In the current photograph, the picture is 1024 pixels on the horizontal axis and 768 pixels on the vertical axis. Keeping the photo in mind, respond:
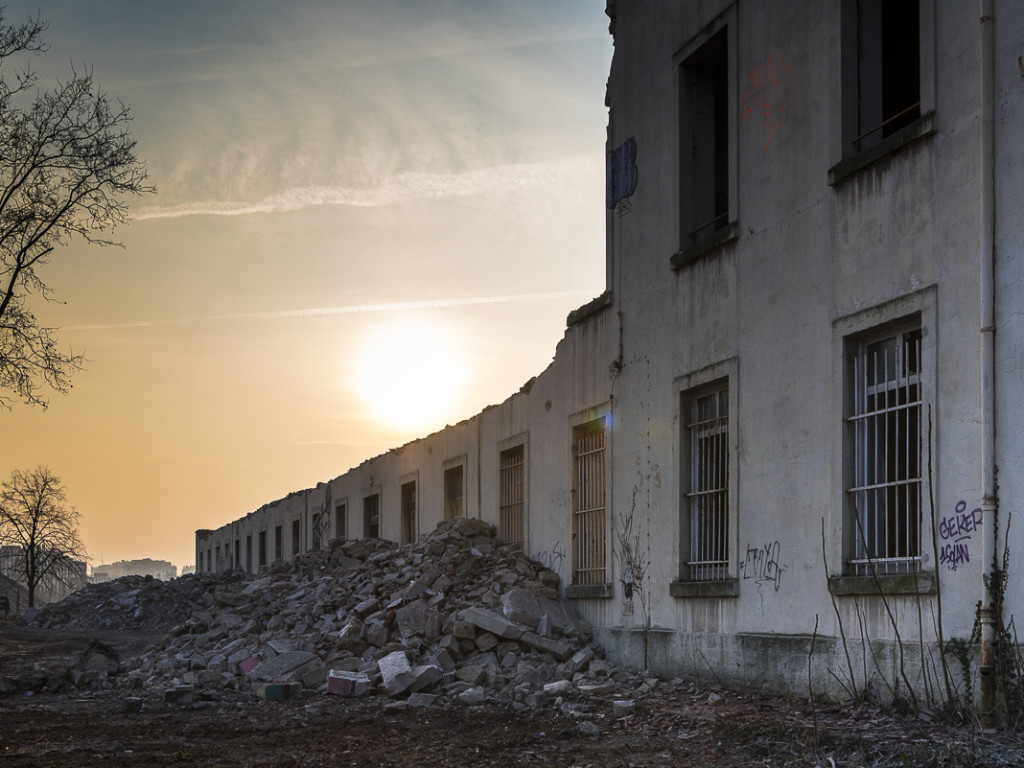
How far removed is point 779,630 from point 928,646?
2004mm

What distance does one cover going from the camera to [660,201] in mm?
12562

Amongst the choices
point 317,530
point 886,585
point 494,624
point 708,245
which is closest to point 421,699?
point 494,624

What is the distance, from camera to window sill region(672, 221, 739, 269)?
1080 cm

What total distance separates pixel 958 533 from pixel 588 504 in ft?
23.3

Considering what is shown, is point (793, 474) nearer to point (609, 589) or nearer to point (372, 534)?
point (609, 589)

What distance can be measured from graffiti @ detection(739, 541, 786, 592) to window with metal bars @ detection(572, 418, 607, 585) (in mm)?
3552

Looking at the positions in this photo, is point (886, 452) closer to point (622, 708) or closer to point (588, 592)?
point (622, 708)

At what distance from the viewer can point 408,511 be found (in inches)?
962

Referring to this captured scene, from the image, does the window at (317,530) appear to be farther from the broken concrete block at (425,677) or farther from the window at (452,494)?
the broken concrete block at (425,677)

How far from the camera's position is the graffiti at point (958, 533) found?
24.7 ft

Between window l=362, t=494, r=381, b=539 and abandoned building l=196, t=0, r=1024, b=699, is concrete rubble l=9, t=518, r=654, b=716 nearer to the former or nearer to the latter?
abandoned building l=196, t=0, r=1024, b=699

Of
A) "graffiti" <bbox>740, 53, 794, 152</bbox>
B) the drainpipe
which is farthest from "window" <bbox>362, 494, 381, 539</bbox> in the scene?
the drainpipe

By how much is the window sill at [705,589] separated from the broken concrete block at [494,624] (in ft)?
7.24

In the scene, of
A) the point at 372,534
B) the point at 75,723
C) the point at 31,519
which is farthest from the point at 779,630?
the point at 31,519
